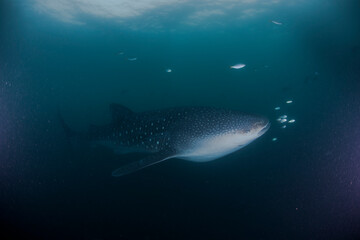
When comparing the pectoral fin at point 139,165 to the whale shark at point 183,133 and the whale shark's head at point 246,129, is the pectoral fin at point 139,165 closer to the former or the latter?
the whale shark at point 183,133

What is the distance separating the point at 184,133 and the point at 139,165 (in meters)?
1.29

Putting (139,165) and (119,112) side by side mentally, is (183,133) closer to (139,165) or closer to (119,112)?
(139,165)

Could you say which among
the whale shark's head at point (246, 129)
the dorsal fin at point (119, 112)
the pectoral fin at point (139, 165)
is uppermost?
the whale shark's head at point (246, 129)

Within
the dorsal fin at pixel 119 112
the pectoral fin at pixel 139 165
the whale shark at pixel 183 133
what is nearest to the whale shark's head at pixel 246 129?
the whale shark at pixel 183 133

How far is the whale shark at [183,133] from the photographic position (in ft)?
14.6

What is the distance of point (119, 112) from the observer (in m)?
7.03

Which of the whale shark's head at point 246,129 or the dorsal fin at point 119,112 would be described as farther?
the dorsal fin at point 119,112

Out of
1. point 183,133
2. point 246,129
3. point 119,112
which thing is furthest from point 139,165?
point 119,112

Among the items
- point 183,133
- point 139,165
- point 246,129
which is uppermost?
point 246,129

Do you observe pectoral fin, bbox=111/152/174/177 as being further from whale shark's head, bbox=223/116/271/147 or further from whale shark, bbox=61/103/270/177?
whale shark's head, bbox=223/116/271/147

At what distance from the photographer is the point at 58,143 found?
1592cm

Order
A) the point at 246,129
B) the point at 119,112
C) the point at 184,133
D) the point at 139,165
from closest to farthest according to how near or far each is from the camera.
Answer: the point at 246,129 → the point at 139,165 → the point at 184,133 → the point at 119,112

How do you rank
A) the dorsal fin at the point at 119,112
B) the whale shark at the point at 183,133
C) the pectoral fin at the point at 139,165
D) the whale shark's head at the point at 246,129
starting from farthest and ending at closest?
1. the dorsal fin at the point at 119,112
2. the pectoral fin at the point at 139,165
3. the whale shark at the point at 183,133
4. the whale shark's head at the point at 246,129

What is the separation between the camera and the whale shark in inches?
176
